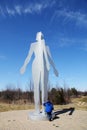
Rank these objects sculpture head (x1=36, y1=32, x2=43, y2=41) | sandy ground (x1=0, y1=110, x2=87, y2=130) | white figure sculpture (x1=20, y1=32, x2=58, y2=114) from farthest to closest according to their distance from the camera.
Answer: sculpture head (x1=36, y1=32, x2=43, y2=41) → white figure sculpture (x1=20, y1=32, x2=58, y2=114) → sandy ground (x1=0, y1=110, x2=87, y2=130)

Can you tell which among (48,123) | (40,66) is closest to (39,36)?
(40,66)

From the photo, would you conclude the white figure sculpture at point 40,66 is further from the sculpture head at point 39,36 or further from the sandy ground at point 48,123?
the sandy ground at point 48,123

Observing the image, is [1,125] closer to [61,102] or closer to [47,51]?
[47,51]

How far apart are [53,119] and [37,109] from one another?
1194 mm

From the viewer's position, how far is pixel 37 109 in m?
14.4

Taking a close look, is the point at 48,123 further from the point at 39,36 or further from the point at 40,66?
the point at 39,36

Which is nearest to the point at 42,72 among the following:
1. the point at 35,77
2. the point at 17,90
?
the point at 35,77

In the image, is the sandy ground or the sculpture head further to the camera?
the sculpture head

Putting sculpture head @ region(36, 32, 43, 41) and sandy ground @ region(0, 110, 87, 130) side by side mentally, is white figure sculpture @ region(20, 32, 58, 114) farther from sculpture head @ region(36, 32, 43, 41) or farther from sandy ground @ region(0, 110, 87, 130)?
sandy ground @ region(0, 110, 87, 130)

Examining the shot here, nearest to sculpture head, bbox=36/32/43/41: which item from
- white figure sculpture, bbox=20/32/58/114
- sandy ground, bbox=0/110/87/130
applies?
white figure sculpture, bbox=20/32/58/114

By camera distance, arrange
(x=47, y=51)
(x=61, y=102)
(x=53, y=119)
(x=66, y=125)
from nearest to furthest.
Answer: (x=66, y=125), (x=53, y=119), (x=47, y=51), (x=61, y=102)

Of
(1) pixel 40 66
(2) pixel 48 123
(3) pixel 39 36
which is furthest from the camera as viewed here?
(3) pixel 39 36

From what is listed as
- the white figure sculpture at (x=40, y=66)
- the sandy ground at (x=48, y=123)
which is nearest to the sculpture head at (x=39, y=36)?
the white figure sculpture at (x=40, y=66)

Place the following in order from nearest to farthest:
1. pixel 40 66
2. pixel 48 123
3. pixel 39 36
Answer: pixel 48 123, pixel 40 66, pixel 39 36
